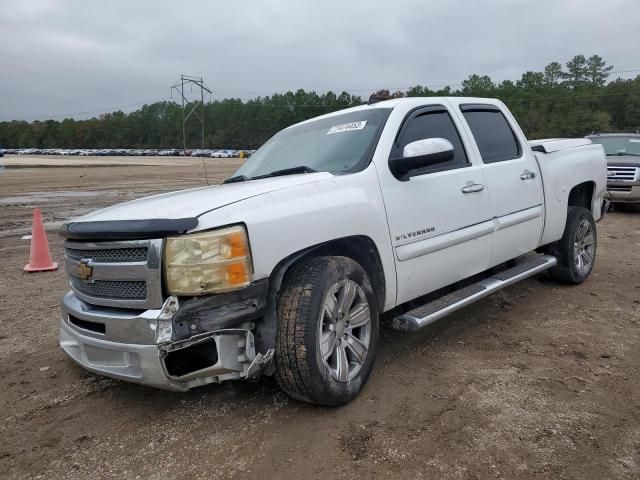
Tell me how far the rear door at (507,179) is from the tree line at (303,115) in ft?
170

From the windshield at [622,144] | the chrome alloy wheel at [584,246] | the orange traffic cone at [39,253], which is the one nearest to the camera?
the chrome alloy wheel at [584,246]

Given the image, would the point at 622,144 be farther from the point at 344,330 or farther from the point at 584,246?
the point at 344,330

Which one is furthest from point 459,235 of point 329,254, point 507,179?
point 329,254

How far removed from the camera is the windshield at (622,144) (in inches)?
471

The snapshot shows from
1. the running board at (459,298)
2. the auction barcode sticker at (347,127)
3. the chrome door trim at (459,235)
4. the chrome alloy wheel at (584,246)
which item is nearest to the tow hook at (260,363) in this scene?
the running board at (459,298)

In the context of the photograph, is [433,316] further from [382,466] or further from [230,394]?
[230,394]

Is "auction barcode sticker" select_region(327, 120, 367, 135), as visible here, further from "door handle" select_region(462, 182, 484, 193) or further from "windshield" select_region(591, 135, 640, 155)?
"windshield" select_region(591, 135, 640, 155)

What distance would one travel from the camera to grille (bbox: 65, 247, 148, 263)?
8.62 feet

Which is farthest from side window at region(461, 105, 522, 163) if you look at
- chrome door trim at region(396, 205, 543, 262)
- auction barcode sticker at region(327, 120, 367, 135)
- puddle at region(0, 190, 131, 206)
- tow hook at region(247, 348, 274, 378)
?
puddle at region(0, 190, 131, 206)

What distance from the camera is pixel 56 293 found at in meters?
5.60

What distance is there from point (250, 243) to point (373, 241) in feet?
2.93

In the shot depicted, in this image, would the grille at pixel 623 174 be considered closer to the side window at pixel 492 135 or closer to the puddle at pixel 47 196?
the side window at pixel 492 135

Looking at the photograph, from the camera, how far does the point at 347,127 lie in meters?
3.76

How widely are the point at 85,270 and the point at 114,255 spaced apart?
233 mm
